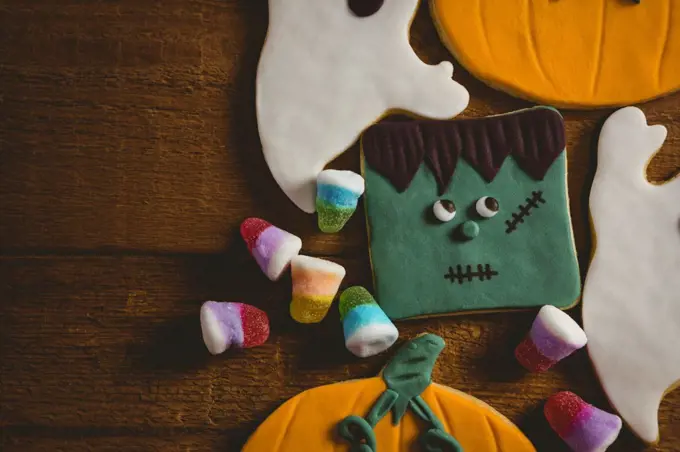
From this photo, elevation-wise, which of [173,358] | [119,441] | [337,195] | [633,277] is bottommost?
[119,441]

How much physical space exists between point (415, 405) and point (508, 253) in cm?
26

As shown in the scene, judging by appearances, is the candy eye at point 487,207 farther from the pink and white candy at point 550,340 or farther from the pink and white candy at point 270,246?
the pink and white candy at point 270,246

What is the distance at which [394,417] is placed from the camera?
35.8 inches

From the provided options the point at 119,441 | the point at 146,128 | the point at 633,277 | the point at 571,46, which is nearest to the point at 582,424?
the point at 633,277

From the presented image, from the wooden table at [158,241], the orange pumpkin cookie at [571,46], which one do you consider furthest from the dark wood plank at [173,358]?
the orange pumpkin cookie at [571,46]

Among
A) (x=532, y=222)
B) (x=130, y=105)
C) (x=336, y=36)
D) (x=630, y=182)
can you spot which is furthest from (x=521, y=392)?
(x=130, y=105)

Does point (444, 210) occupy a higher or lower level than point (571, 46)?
lower

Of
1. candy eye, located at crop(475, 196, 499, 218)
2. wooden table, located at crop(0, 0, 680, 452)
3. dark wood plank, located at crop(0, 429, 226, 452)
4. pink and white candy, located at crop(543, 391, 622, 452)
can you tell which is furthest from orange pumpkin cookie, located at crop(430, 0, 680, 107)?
dark wood plank, located at crop(0, 429, 226, 452)

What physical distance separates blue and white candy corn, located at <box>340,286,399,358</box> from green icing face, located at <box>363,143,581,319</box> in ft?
0.12

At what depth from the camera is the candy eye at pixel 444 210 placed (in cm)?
92

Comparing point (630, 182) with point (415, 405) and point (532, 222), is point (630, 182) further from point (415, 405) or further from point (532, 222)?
point (415, 405)

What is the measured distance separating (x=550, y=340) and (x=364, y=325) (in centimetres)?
27

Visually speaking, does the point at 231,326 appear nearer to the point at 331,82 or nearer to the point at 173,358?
the point at 173,358

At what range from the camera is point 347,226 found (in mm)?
963
